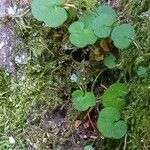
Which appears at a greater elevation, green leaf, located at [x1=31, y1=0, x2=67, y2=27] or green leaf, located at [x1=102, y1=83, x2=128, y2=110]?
green leaf, located at [x1=31, y1=0, x2=67, y2=27]

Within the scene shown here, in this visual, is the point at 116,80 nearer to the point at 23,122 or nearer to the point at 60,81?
the point at 60,81

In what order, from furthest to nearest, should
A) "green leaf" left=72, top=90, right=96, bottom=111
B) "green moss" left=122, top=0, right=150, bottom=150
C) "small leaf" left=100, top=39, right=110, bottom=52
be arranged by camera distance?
"small leaf" left=100, top=39, right=110, bottom=52 < "green leaf" left=72, top=90, right=96, bottom=111 < "green moss" left=122, top=0, right=150, bottom=150

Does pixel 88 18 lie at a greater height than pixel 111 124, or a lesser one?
greater

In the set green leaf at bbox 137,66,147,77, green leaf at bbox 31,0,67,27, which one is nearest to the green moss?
green leaf at bbox 137,66,147,77

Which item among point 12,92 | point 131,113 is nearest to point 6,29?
point 12,92

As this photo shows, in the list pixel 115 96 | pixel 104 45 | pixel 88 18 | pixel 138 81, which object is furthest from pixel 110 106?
pixel 88 18

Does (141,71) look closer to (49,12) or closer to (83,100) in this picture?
(83,100)

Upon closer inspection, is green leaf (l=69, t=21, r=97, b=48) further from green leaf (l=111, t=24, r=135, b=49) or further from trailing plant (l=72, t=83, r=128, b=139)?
trailing plant (l=72, t=83, r=128, b=139)

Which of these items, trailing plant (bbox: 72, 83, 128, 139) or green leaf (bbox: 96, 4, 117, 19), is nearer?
trailing plant (bbox: 72, 83, 128, 139)
